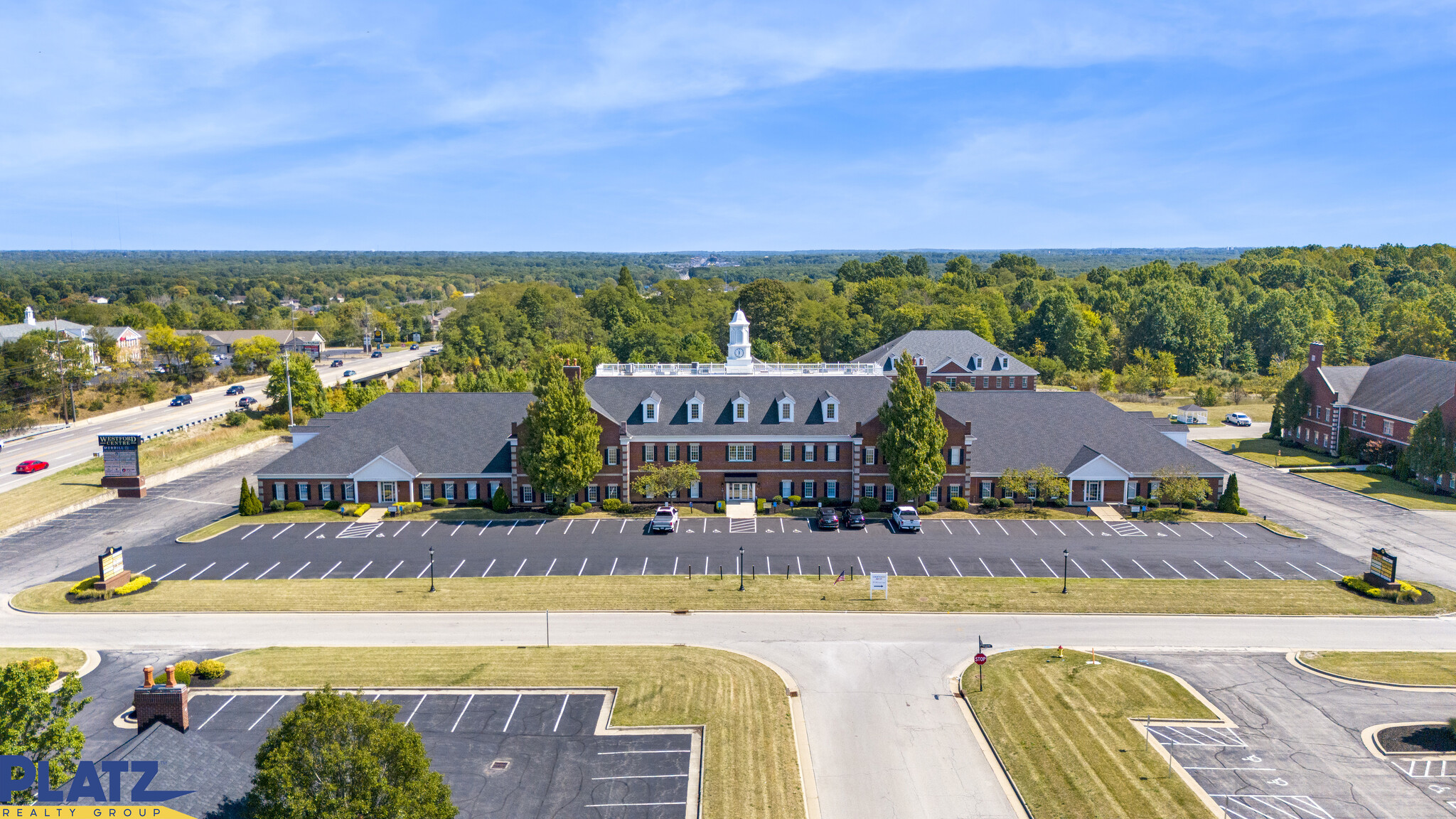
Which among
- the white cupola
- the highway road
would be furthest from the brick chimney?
the highway road

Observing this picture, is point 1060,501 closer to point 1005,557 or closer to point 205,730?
point 1005,557

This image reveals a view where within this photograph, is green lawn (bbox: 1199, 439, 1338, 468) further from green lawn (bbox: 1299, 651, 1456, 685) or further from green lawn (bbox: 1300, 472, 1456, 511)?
green lawn (bbox: 1299, 651, 1456, 685)

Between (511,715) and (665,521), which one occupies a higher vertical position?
(665,521)

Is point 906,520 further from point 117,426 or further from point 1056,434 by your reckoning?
point 117,426

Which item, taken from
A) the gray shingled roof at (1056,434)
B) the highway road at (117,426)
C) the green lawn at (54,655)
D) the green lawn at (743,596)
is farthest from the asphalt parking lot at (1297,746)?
the highway road at (117,426)

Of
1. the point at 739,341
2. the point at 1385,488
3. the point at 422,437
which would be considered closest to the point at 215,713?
the point at 422,437

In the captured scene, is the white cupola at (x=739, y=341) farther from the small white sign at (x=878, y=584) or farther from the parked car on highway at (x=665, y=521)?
the small white sign at (x=878, y=584)

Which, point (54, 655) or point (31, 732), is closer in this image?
point (31, 732)
